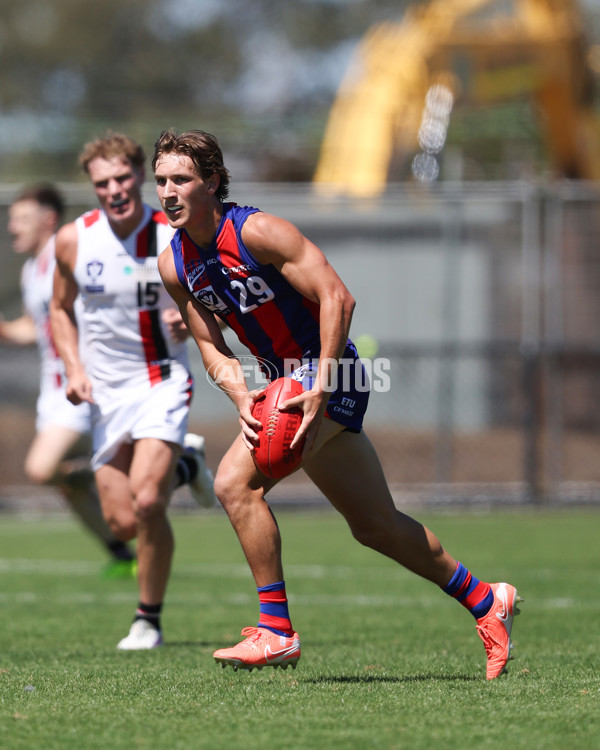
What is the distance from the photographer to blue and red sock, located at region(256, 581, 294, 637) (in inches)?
192

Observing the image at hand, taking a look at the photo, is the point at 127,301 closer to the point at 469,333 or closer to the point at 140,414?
the point at 140,414

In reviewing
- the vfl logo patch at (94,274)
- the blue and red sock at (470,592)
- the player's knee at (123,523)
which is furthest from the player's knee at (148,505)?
the blue and red sock at (470,592)

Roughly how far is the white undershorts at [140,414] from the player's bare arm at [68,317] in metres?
0.19

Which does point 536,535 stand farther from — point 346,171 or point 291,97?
point 291,97

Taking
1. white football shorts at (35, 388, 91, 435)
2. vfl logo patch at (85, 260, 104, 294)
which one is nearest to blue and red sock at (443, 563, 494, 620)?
vfl logo patch at (85, 260, 104, 294)

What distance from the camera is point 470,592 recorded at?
5.20 m

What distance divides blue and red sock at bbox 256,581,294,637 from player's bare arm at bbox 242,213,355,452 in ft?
1.97

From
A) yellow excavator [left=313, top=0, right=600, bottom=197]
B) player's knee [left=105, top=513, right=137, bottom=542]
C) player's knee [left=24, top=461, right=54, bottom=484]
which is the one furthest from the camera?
yellow excavator [left=313, top=0, right=600, bottom=197]

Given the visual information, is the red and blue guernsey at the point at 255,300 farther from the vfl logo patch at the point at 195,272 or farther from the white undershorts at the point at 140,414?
the white undershorts at the point at 140,414

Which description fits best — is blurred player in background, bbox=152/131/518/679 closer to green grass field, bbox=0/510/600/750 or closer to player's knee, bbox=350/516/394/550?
player's knee, bbox=350/516/394/550

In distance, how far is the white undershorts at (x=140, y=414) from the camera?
6.57 m

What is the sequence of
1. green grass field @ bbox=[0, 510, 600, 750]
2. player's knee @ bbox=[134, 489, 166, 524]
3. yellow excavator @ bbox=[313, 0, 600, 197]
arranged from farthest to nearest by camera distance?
1. yellow excavator @ bbox=[313, 0, 600, 197]
2. player's knee @ bbox=[134, 489, 166, 524]
3. green grass field @ bbox=[0, 510, 600, 750]

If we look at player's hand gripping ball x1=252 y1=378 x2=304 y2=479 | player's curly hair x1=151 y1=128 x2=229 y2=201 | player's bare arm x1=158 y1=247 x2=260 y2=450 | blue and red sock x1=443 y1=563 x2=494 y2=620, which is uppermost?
player's curly hair x1=151 y1=128 x2=229 y2=201

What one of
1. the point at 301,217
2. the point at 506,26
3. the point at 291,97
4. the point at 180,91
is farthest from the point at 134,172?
the point at 180,91
